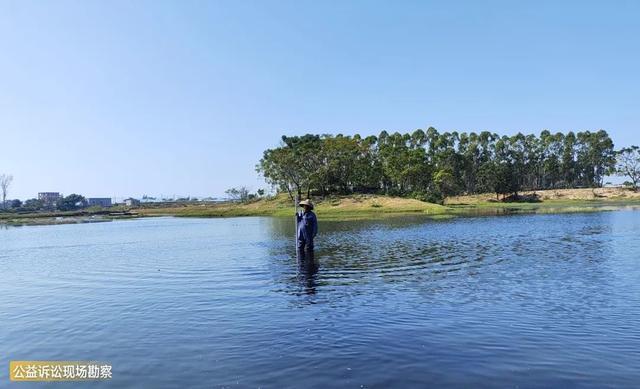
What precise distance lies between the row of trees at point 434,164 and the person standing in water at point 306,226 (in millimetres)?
61813

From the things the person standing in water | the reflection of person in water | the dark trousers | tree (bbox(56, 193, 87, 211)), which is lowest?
the reflection of person in water

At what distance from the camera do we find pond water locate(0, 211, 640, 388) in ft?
33.5

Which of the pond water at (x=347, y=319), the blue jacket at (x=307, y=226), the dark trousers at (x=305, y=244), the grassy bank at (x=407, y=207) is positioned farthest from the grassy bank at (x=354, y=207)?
the blue jacket at (x=307, y=226)

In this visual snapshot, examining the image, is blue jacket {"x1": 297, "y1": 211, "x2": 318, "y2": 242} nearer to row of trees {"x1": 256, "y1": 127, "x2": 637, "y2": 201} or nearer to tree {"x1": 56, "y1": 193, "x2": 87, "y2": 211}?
row of trees {"x1": 256, "y1": 127, "x2": 637, "y2": 201}

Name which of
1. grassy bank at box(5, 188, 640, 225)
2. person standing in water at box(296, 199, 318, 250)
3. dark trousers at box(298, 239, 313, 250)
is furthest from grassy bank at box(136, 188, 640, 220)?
person standing in water at box(296, 199, 318, 250)

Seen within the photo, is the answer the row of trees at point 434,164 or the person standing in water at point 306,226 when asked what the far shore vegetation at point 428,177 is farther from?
the person standing in water at point 306,226

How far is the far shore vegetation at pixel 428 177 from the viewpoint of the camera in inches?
4247

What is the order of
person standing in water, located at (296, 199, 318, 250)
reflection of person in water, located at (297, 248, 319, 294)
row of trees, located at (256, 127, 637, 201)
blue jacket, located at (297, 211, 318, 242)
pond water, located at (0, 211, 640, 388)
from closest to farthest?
pond water, located at (0, 211, 640, 388)
reflection of person in water, located at (297, 248, 319, 294)
person standing in water, located at (296, 199, 318, 250)
blue jacket, located at (297, 211, 318, 242)
row of trees, located at (256, 127, 637, 201)

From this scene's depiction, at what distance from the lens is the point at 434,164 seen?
14188 cm

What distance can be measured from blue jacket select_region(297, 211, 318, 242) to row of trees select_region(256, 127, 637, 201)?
203 feet

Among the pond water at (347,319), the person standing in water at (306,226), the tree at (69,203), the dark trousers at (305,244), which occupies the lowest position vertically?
the pond water at (347,319)

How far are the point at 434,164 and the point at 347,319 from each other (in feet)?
433

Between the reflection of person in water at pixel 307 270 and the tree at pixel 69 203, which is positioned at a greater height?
the tree at pixel 69 203

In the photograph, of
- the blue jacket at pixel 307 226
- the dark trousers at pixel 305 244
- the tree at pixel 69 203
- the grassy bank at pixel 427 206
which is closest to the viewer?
the blue jacket at pixel 307 226
